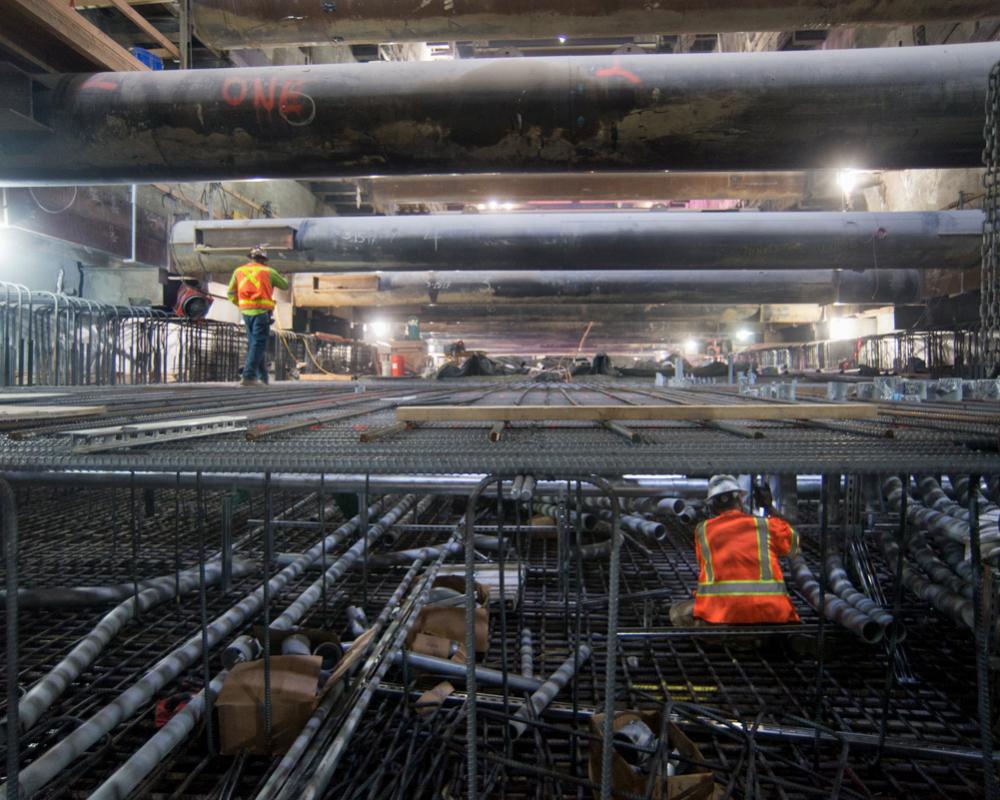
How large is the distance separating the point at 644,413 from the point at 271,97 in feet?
9.80

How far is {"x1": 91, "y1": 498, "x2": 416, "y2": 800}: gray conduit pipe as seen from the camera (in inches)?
59.4

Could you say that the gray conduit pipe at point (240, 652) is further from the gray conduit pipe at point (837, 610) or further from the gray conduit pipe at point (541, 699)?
the gray conduit pipe at point (837, 610)

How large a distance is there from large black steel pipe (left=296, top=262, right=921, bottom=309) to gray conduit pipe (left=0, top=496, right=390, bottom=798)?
230 inches

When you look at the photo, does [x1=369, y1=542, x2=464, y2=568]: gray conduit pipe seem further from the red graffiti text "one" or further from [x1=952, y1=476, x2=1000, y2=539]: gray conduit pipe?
the red graffiti text "one"

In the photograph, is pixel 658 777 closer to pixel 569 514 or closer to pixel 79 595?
pixel 569 514

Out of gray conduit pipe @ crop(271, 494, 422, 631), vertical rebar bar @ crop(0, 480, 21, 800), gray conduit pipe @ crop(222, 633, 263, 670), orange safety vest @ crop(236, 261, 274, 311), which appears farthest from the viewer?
orange safety vest @ crop(236, 261, 274, 311)

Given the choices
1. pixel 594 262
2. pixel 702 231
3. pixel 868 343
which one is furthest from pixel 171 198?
pixel 868 343

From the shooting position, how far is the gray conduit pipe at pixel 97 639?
70.4 inches

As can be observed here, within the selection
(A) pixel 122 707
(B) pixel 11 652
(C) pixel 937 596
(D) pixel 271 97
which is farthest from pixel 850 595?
(D) pixel 271 97

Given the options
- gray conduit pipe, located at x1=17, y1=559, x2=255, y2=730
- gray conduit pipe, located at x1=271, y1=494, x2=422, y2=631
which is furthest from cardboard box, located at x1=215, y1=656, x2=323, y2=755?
gray conduit pipe, located at x1=17, y1=559, x2=255, y2=730

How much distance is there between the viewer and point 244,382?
6.04 m

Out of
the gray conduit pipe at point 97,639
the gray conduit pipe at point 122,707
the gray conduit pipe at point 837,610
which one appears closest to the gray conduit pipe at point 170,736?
the gray conduit pipe at point 122,707

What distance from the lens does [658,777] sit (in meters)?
1.64

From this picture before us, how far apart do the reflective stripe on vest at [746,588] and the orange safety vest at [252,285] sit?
564cm
